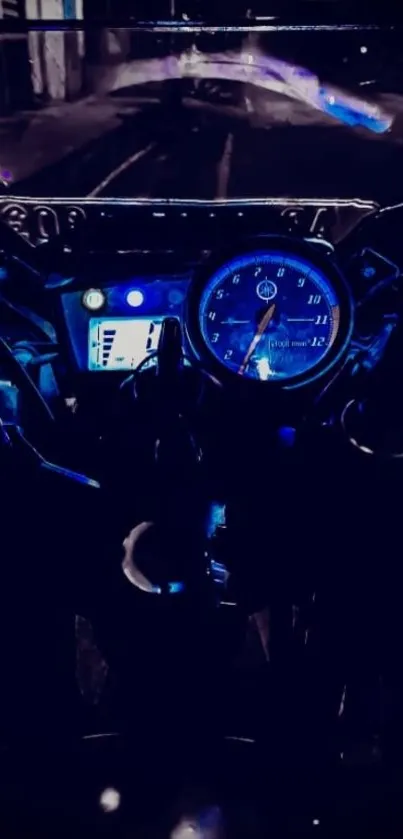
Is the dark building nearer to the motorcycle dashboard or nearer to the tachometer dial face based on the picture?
the motorcycle dashboard

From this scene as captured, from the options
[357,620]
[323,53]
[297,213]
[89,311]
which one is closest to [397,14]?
[323,53]

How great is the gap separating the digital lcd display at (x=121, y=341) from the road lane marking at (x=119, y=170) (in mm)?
240

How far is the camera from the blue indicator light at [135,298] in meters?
1.79

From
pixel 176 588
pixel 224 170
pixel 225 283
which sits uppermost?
pixel 224 170

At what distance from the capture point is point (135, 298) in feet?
5.89

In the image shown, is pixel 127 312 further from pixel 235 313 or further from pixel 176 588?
pixel 176 588

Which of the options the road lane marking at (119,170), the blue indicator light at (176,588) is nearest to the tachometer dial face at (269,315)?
the road lane marking at (119,170)

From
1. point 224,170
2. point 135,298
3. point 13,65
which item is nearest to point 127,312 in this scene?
point 135,298

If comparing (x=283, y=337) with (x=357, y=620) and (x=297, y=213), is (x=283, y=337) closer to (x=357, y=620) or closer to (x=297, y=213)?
(x=297, y=213)

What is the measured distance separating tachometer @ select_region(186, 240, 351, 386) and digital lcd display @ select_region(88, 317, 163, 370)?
0.09 meters

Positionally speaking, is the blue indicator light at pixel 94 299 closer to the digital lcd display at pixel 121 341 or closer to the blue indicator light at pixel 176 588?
the digital lcd display at pixel 121 341

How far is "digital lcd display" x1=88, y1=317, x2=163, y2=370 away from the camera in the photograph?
1793 mm

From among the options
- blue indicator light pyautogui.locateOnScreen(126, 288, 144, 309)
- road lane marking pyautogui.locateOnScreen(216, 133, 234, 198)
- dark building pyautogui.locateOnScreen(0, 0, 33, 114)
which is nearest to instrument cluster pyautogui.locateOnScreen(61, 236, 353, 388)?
blue indicator light pyautogui.locateOnScreen(126, 288, 144, 309)

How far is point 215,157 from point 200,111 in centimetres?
9
